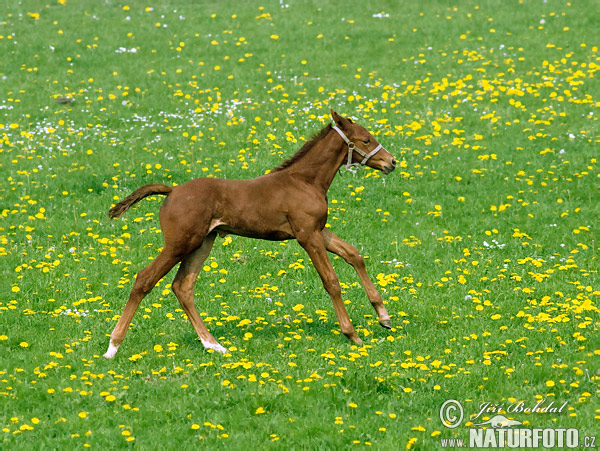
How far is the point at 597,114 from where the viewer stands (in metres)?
19.7

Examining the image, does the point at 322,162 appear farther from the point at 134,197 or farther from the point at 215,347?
the point at 215,347

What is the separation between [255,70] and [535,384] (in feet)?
53.7

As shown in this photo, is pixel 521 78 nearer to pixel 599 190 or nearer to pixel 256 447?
pixel 599 190

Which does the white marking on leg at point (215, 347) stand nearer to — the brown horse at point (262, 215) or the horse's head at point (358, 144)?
the brown horse at point (262, 215)

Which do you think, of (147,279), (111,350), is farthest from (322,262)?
(111,350)

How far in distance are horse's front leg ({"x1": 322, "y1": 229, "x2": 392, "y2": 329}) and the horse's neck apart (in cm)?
67

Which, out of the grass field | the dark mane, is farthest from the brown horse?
the grass field

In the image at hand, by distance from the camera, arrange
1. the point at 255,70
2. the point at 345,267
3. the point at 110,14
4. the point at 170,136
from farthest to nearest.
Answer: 1. the point at 110,14
2. the point at 255,70
3. the point at 170,136
4. the point at 345,267

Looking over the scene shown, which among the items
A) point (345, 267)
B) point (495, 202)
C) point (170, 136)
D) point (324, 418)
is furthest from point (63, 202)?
point (324, 418)

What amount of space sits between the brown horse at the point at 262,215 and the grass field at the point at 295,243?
57cm

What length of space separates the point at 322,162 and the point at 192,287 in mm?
2252

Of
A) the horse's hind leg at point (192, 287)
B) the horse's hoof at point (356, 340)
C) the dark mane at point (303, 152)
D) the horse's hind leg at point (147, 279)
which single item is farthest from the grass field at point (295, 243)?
the dark mane at point (303, 152)

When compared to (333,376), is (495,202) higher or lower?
lower

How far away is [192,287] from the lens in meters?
10.0
